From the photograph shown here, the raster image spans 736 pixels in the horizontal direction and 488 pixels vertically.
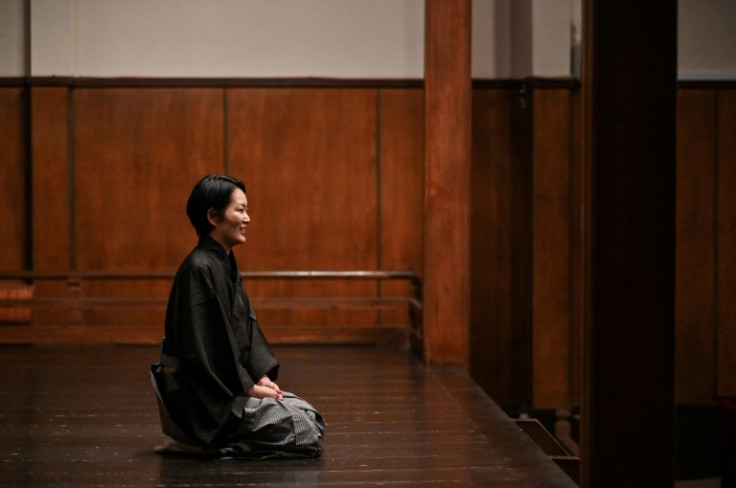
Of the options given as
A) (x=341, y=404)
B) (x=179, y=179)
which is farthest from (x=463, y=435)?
(x=179, y=179)

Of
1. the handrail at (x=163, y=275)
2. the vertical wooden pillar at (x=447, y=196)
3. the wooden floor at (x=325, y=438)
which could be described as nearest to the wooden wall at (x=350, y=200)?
the handrail at (x=163, y=275)

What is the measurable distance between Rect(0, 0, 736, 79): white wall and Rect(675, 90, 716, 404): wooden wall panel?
53cm

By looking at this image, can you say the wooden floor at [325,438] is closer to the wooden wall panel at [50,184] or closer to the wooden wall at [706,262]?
the wooden wall panel at [50,184]

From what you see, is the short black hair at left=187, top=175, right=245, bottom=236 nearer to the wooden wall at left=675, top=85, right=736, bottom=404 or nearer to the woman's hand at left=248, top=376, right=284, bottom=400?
the woman's hand at left=248, top=376, right=284, bottom=400

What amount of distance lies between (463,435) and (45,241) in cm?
458

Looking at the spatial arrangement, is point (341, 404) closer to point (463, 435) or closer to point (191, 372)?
point (463, 435)

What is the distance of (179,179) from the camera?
7.94 m

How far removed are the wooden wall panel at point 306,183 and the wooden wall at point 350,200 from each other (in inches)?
0.5

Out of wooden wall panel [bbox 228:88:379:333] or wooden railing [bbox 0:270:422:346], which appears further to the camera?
wooden wall panel [bbox 228:88:379:333]

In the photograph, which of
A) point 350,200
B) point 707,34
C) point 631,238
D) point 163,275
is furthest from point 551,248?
point 631,238

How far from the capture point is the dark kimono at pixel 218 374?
396 centimetres

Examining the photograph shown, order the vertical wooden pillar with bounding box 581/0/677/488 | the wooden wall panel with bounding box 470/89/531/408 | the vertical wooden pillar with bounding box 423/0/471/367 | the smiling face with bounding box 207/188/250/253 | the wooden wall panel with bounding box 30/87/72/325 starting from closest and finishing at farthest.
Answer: the vertical wooden pillar with bounding box 581/0/677/488
the smiling face with bounding box 207/188/250/253
the vertical wooden pillar with bounding box 423/0/471/367
the wooden wall panel with bounding box 30/87/72/325
the wooden wall panel with bounding box 470/89/531/408

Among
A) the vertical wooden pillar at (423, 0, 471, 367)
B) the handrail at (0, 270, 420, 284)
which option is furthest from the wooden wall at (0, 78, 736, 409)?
the vertical wooden pillar at (423, 0, 471, 367)

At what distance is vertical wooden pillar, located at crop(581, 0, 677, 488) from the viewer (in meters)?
2.75
